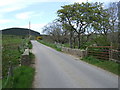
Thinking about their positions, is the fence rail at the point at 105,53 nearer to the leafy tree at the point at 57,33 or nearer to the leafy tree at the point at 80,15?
the leafy tree at the point at 80,15

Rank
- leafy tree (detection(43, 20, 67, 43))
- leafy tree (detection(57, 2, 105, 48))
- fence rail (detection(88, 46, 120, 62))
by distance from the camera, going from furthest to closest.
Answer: leafy tree (detection(43, 20, 67, 43)) → leafy tree (detection(57, 2, 105, 48)) → fence rail (detection(88, 46, 120, 62))

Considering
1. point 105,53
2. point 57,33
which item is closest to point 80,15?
point 105,53

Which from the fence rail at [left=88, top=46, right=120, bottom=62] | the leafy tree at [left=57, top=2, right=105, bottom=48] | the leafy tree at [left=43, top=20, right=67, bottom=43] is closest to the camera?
the fence rail at [left=88, top=46, right=120, bottom=62]

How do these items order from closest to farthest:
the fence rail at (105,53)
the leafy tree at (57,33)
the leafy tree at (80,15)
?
the fence rail at (105,53) < the leafy tree at (80,15) < the leafy tree at (57,33)

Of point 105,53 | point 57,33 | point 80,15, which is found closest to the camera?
point 105,53

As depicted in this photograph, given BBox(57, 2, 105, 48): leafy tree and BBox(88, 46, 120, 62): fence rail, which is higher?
BBox(57, 2, 105, 48): leafy tree

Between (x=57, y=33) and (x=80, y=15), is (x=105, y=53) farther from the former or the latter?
(x=57, y=33)

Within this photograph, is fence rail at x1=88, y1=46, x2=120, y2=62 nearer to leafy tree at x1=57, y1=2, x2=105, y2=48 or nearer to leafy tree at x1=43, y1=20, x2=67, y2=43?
leafy tree at x1=57, y1=2, x2=105, y2=48

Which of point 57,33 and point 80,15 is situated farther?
point 57,33

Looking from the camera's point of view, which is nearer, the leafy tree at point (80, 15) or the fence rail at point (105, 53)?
the fence rail at point (105, 53)

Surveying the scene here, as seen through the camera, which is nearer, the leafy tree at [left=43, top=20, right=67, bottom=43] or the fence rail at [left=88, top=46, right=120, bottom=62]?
the fence rail at [left=88, top=46, right=120, bottom=62]

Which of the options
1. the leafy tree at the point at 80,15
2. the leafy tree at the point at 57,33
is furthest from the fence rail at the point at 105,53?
the leafy tree at the point at 57,33

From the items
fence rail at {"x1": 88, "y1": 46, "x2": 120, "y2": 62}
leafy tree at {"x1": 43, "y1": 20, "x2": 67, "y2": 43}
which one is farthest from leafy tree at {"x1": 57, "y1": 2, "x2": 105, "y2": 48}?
leafy tree at {"x1": 43, "y1": 20, "x2": 67, "y2": 43}

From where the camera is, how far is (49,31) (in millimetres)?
77312
